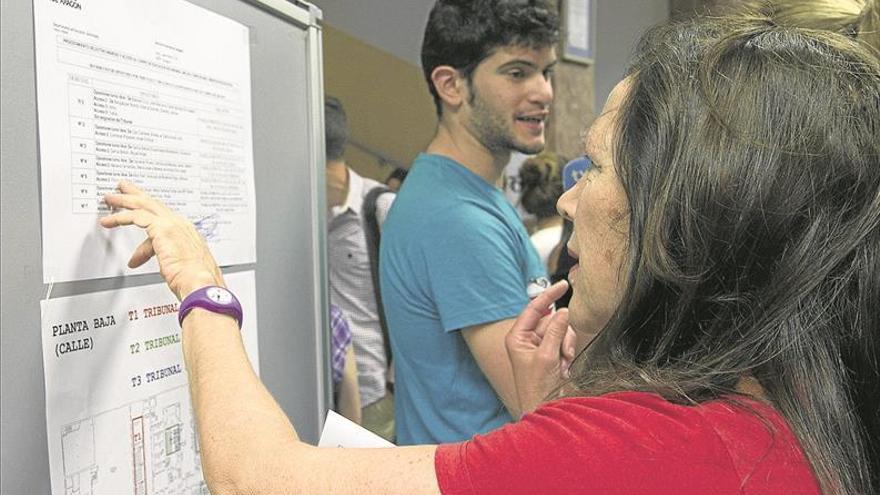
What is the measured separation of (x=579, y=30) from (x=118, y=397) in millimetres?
3668

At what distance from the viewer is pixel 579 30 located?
13.6ft

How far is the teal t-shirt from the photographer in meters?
1.42

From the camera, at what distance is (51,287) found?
80 centimetres

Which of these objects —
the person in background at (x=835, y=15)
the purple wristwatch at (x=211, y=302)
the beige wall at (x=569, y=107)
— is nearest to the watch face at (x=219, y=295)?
the purple wristwatch at (x=211, y=302)

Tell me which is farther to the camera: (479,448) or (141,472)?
(141,472)

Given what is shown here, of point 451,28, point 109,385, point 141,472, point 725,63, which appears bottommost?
point 141,472

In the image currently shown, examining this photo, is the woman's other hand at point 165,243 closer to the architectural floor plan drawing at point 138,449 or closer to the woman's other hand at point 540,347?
the architectural floor plan drawing at point 138,449

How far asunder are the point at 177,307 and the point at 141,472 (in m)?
0.20

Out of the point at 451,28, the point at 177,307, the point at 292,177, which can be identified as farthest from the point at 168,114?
the point at 451,28

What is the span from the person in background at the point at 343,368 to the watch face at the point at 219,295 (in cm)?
147

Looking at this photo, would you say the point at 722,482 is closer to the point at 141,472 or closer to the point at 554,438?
the point at 554,438

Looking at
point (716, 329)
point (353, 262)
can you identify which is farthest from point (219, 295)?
point (353, 262)

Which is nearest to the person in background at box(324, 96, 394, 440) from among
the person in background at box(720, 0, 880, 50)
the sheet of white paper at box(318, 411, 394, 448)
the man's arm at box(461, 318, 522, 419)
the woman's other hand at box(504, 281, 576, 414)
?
the man's arm at box(461, 318, 522, 419)

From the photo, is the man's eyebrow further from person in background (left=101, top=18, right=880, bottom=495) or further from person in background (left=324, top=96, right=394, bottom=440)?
person in background (left=324, top=96, right=394, bottom=440)
